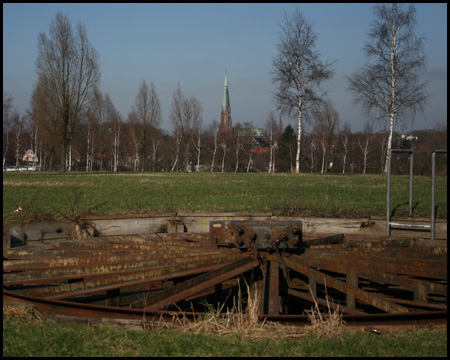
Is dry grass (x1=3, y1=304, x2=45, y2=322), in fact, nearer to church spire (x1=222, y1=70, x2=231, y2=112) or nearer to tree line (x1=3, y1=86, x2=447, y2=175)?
tree line (x1=3, y1=86, x2=447, y2=175)

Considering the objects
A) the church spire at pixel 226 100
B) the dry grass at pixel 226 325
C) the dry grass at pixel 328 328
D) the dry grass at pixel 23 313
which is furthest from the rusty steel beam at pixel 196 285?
the church spire at pixel 226 100

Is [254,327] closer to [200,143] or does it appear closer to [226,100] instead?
[200,143]

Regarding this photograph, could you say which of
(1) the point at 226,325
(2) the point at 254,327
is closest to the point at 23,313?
(1) the point at 226,325

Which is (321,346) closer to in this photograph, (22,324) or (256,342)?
(256,342)

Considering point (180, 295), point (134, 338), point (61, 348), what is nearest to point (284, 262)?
point (180, 295)

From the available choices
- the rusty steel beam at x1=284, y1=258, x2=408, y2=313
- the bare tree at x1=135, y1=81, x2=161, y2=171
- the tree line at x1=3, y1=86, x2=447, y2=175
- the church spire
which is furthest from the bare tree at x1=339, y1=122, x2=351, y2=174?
the church spire

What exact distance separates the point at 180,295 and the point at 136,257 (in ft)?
4.07

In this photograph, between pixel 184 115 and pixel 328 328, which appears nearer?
pixel 328 328

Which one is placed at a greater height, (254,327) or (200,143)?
(200,143)

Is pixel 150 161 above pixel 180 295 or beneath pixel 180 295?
above

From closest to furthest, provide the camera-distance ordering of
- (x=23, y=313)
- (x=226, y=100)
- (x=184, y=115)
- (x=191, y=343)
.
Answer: (x=191, y=343)
(x=23, y=313)
(x=184, y=115)
(x=226, y=100)

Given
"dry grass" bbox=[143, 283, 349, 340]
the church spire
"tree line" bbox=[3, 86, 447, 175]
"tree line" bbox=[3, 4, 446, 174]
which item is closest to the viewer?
"dry grass" bbox=[143, 283, 349, 340]

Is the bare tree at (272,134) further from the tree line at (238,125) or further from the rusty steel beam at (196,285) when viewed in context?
the rusty steel beam at (196,285)

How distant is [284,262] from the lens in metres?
5.16
